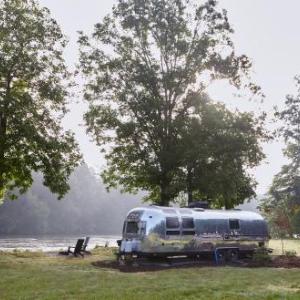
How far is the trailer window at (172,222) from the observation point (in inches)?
963

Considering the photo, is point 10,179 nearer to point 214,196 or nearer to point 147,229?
point 147,229

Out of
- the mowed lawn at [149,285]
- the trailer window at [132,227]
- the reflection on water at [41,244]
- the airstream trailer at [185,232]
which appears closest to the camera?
the mowed lawn at [149,285]

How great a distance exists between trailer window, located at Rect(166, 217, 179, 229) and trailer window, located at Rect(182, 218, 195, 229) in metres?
0.48

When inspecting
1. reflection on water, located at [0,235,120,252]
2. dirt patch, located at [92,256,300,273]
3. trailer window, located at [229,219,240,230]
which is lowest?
dirt patch, located at [92,256,300,273]

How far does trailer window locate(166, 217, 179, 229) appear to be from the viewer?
2445 cm

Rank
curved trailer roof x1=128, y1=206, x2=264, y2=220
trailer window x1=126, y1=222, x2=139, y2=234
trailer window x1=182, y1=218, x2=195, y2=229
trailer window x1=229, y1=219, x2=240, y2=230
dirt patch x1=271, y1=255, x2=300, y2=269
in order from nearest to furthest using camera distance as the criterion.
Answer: dirt patch x1=271, y1=255, x2=300, y2=269, trailer window x1=126, y1=222, x2=139, y2=234, curved trailer roof x1=128, y1=206, x2=264, y2=220, trailer window x1=182, y1=218, x2=195, y2=229, trailer window x1=229, y1=219, x2=240, y2=230

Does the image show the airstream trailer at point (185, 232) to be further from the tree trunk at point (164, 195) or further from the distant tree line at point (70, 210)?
the distant tree line at point (70, 210)

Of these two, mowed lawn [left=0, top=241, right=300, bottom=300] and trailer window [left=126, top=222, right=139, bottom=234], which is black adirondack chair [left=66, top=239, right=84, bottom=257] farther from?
mowed lawn [left=0, top=241, right=300, bottom=300]

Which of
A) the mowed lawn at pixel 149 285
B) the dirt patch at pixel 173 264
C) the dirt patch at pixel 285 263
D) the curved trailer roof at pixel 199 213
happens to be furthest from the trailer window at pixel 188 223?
the mowed lawn at pixel 149 285

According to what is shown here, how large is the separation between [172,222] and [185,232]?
3.29 ft

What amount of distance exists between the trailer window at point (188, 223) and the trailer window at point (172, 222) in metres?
0.48

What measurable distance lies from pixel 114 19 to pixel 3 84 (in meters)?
11.9

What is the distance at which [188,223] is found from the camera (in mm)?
25344

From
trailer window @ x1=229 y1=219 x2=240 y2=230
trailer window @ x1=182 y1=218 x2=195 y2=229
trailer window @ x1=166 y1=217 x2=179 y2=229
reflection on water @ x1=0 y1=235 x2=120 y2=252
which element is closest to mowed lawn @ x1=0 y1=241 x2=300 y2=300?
trailer window @ x1=166 y1=217 x2=179 y2=229
